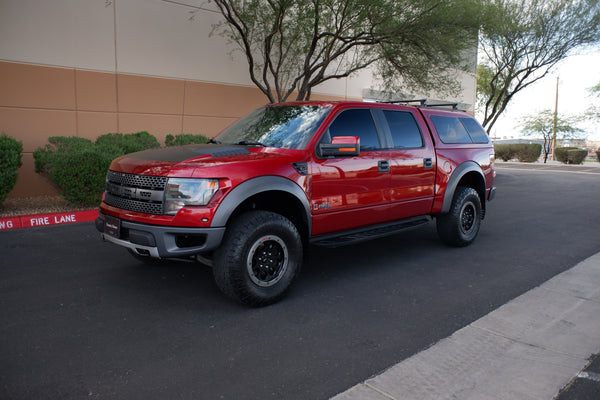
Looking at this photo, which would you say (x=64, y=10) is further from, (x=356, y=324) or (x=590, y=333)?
(x=590, y=333)

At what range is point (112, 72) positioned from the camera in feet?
36.2

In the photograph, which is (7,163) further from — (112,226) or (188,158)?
(188,158)

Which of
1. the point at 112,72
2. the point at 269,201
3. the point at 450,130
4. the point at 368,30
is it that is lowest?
the point at 269,201

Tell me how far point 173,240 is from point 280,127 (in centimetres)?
182

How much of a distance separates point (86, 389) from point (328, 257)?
3.68 metres

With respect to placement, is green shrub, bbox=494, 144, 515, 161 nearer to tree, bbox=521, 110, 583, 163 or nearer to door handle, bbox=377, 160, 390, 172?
tree, bbox=521, 110, 583, 163

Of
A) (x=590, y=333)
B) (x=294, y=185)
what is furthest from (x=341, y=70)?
(x=590, y=333)

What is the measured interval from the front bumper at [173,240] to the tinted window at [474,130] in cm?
451

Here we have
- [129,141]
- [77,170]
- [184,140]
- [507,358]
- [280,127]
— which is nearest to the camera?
[507,358]

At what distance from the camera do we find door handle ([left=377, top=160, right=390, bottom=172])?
510 centimetres

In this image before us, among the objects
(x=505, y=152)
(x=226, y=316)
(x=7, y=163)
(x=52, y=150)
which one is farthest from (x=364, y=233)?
(x=505, y=152)

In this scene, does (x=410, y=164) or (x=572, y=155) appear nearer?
(x=410, y=164)

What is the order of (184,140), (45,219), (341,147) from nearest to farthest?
(341,147) → (45,219) → (184,140)

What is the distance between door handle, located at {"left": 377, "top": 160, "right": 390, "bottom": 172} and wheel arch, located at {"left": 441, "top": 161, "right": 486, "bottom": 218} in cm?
134
